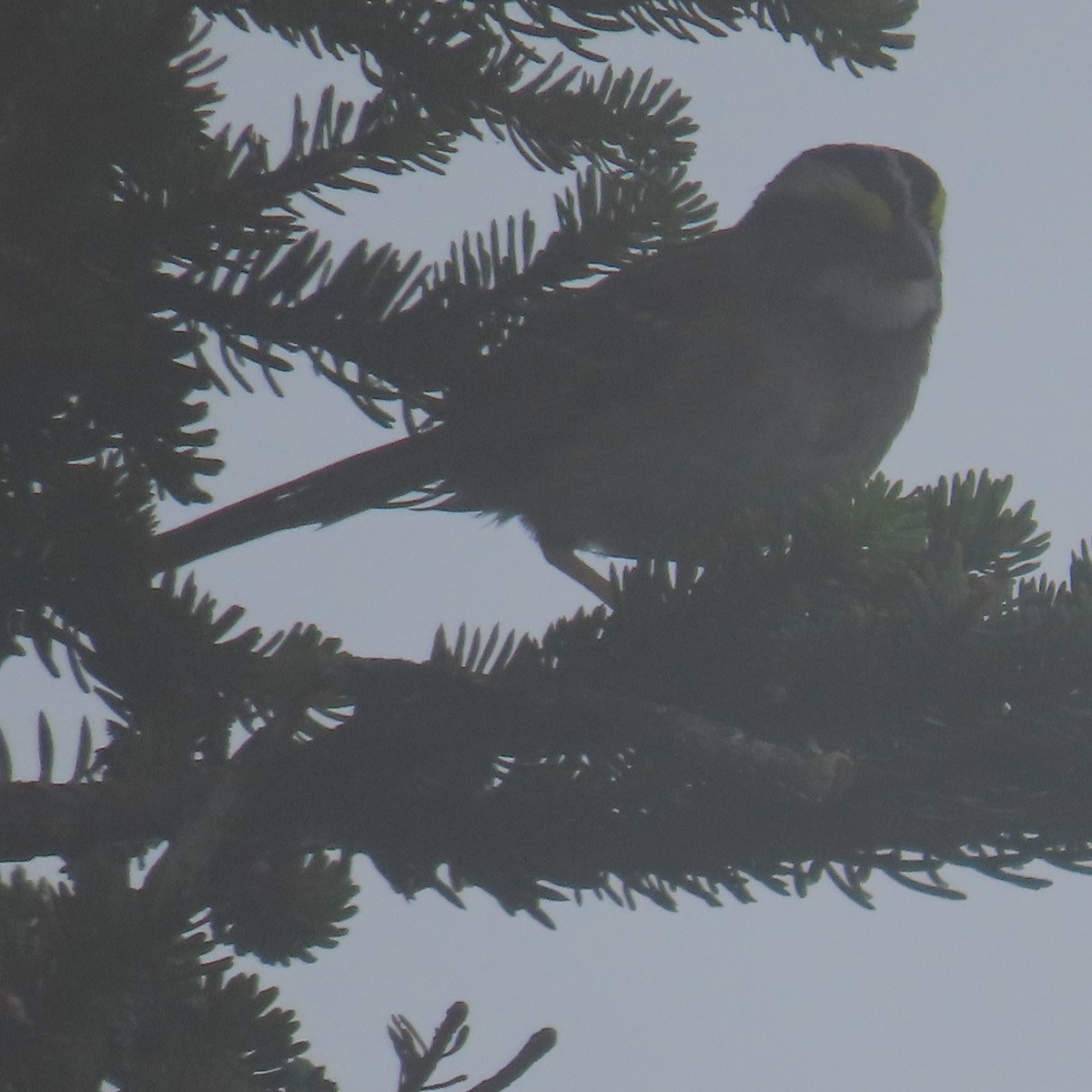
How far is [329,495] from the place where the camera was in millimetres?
2988

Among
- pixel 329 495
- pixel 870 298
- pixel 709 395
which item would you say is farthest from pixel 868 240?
pixel 329 495

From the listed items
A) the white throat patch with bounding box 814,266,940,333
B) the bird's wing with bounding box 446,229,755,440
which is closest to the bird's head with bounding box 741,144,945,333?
the white throat patch with bounding box 814,266,940,333

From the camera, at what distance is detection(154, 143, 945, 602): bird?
2.98m

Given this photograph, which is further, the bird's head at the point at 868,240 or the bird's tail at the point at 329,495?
the bird's head at the point at 868,240

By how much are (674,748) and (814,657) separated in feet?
0.76

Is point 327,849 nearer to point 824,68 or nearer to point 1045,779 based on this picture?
point 1045,779

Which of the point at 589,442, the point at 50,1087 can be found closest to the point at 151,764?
the point at 50,1087

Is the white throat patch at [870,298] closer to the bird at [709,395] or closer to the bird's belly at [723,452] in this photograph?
the bird at [709,395]

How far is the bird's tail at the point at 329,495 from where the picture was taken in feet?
8.47

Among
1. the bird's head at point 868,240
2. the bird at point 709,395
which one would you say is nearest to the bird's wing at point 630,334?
the bird at point 709,395

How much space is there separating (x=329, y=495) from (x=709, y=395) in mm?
783

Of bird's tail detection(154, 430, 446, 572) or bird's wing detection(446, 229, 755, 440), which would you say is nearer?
bird's tail detection(154, 430, 446, 572)

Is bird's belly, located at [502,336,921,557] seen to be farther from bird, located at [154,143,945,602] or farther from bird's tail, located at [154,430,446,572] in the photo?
bird's tail, located at [154,430,446,572]

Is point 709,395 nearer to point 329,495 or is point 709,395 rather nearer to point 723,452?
point 723,452
